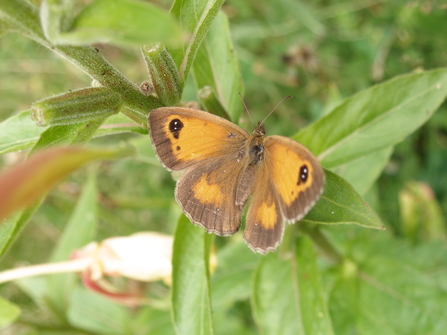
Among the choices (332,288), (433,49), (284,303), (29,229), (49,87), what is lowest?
(284,303)

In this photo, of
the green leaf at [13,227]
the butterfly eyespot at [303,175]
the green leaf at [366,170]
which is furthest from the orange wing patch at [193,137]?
the green leaf at [366,170]

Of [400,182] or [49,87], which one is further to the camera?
[49,87]

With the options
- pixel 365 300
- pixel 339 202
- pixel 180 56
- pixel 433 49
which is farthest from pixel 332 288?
pixel 433 49

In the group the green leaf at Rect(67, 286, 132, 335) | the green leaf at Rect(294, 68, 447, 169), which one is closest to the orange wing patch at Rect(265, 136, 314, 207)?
the green leaf at Rect(294, 68, 447, 169)

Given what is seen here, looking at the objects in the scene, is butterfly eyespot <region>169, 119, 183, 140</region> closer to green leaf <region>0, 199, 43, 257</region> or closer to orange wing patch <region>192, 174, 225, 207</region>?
orange wing patch <region>192, 174, 225, 207</region>

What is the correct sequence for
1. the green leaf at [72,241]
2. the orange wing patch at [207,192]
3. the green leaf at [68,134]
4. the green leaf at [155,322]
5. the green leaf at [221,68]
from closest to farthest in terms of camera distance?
the green leaf at [68,134] < the orange wing patch at [207,192] < the green leaf at [221,68] < the green leaf at [72,241] < the green leaf at [155,322]

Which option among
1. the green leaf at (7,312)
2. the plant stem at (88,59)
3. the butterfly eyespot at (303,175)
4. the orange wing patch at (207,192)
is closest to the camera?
the plant stem at (88,59)

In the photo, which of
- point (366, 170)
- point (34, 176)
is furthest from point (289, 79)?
point (34, 176)

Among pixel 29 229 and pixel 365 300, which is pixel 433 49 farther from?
pixel 29 229

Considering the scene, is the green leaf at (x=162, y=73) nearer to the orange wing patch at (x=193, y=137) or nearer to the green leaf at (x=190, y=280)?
the orange wing patch at (x=193, y=137)
